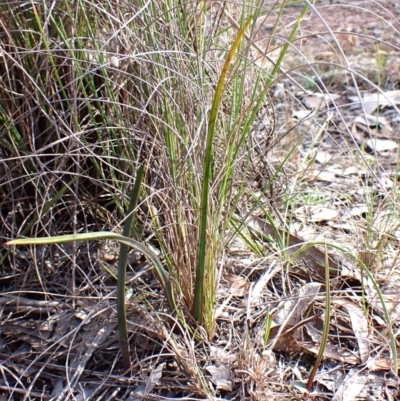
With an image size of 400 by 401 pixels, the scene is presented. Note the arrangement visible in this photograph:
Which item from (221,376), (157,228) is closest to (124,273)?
(157,228)

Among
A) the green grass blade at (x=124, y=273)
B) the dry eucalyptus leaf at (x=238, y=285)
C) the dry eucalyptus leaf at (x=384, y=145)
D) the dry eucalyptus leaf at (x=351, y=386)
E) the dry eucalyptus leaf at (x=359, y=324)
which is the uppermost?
the green grass blade at (x=124, y=273)

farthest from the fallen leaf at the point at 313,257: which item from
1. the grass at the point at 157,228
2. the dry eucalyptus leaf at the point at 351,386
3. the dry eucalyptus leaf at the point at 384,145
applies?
the dry eucalyptus leaf at the point at 384,145

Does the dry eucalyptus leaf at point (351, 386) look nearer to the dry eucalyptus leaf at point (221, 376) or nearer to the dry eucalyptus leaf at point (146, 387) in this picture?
the dry eucalyptus leaf at point (221, 376)

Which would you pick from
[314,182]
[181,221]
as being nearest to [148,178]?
[181,221]

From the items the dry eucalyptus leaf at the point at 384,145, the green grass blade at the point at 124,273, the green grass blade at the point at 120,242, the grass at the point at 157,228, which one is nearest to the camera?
the green grass blade at the point at 120,242

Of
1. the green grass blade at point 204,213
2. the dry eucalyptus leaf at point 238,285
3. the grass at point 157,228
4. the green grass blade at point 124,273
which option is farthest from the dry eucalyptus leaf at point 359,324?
the green grass blade at point 124,273

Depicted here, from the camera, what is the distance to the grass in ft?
4.00

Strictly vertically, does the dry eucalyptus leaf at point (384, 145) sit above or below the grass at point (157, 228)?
below

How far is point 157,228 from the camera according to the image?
127cm

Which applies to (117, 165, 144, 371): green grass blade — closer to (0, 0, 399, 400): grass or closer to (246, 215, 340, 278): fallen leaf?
(0, 0, 399, 400): grass

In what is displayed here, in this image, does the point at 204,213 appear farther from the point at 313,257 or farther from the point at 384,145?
the point at 384,145

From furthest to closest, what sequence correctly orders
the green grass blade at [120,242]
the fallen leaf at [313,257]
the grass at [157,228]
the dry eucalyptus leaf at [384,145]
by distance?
the dry eucalyptus leaf at [384,145]
the fallen leaf at [313,257]
the grass at [157,228]
the green grass blade at [120,242]

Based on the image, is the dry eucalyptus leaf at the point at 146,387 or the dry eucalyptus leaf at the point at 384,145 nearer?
the dry eucalyptus leaf at the point at 146,387

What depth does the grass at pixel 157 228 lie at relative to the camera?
1.22 meters
